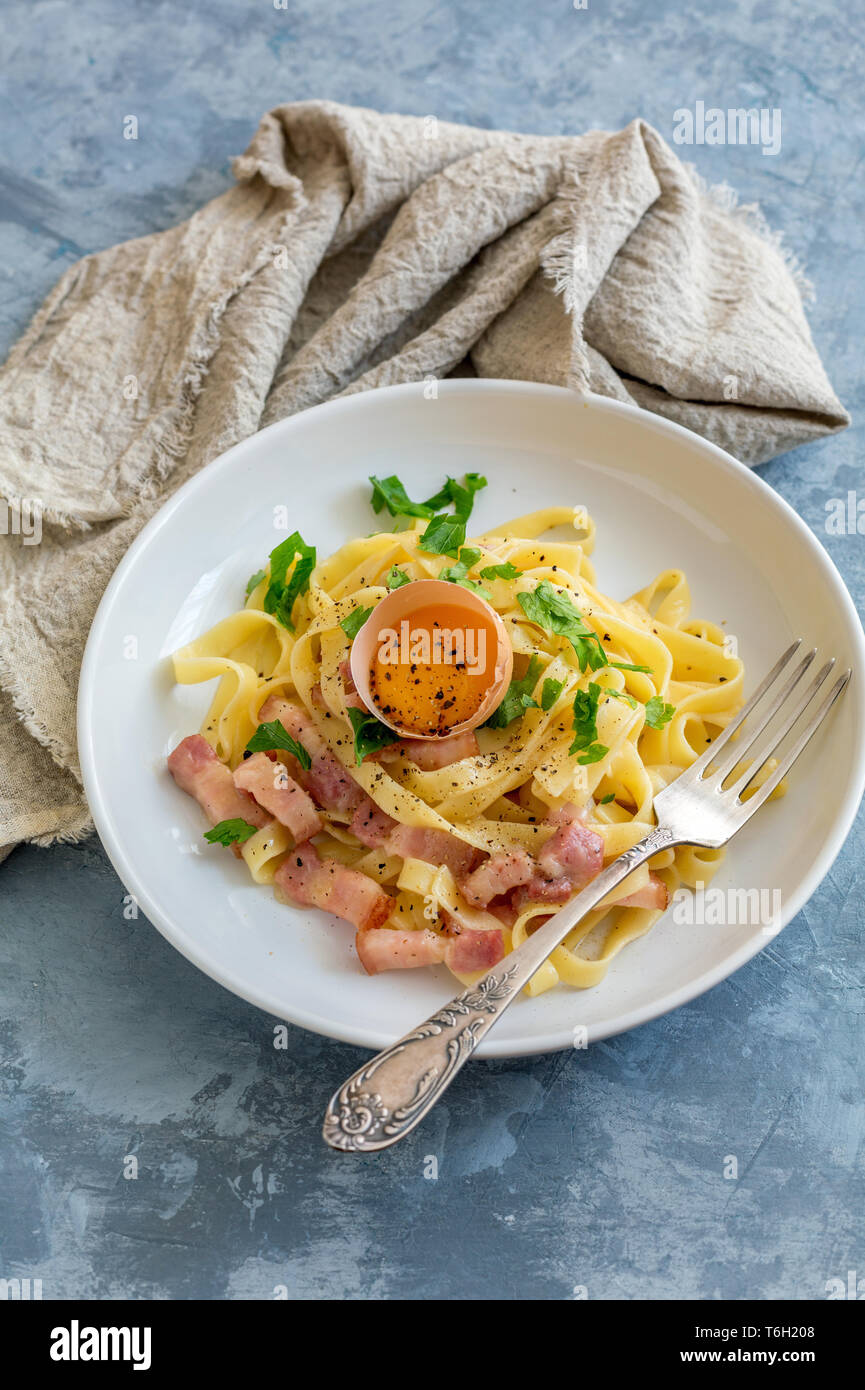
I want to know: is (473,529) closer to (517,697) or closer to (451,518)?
(451,518)

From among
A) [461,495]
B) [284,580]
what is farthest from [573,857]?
[461,495]

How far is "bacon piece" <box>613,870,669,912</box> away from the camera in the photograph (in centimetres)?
423

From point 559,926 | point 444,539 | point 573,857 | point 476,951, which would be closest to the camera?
point 559,926

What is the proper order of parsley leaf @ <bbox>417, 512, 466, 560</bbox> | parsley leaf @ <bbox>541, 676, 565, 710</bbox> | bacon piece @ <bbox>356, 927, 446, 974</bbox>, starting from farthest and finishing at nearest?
parsley leaf @ <bbox>417, 512, 466, 560</bbox> < parsley leaf @ <bbox>541, 676, 565, 710</bbox> < bacon piece @ <bbox>356, 927, 446, 974</bbox>

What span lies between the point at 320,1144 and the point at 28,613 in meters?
2.53

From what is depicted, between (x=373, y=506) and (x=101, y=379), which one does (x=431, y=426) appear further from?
(x=101, y=379)

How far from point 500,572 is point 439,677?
1.82 feet

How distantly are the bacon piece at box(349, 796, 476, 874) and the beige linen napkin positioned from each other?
5.36 ft

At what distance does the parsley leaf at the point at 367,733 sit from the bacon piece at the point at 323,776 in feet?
0.32

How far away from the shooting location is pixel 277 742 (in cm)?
455

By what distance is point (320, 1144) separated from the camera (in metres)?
4.15

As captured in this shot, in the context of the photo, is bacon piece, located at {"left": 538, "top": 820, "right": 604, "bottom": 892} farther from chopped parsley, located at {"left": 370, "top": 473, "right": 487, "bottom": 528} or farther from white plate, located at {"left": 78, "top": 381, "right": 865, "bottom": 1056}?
chopped parsley, located at {"left": 370, "top": 473, "right": 487, "bottom": 528}

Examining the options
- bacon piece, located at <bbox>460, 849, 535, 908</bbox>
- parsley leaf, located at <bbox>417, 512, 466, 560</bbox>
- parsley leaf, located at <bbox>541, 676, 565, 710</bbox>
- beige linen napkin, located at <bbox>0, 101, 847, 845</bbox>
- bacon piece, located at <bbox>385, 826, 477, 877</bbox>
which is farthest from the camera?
beige linen napkin, located at <bbox>0, 101, 847, 845</bbox>

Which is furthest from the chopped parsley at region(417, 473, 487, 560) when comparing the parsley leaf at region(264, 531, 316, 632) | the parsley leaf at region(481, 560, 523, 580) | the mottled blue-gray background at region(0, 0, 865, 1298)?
the mottled blue-gray background at region(0, 0, 865, 1298)
